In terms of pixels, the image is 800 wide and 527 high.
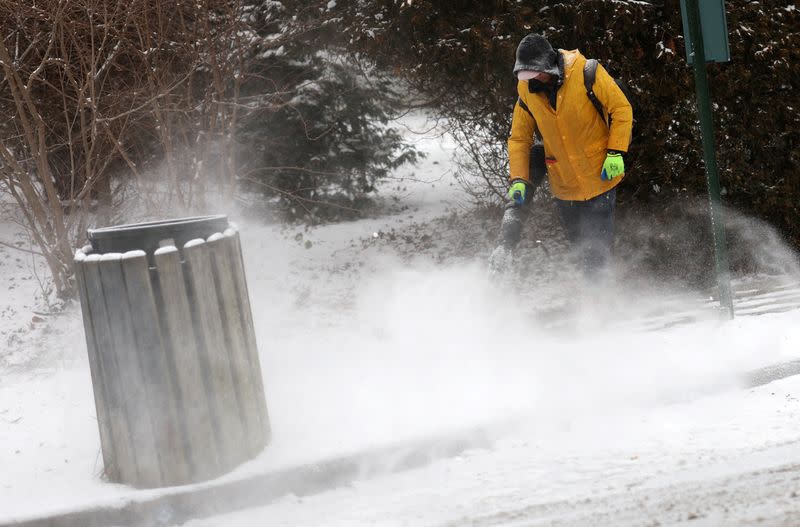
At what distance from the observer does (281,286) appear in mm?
7852

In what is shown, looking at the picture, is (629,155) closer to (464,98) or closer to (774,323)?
(464,98)

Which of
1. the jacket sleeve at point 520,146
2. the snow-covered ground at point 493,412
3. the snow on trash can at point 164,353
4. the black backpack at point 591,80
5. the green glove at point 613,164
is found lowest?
the snow-covered ground at point 493,412

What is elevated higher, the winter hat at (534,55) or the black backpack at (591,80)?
the winter hat at (534,55)

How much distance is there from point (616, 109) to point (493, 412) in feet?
6.36

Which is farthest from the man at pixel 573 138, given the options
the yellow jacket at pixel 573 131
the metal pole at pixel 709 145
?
the metal pole at pixel 709 145

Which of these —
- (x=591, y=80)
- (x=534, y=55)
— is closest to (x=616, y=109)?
(x=591, y=80)

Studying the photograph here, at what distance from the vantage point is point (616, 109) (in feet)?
16.2

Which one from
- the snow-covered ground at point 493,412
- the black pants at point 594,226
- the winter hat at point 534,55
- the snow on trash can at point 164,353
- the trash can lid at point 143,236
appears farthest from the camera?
the black pants at point 594,226

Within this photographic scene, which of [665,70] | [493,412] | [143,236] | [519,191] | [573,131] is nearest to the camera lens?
[143,236]

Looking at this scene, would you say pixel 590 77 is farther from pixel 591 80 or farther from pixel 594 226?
pixel 594 226

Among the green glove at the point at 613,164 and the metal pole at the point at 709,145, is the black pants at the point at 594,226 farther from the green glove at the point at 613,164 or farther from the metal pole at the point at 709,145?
the metal pole at the point at 709,145

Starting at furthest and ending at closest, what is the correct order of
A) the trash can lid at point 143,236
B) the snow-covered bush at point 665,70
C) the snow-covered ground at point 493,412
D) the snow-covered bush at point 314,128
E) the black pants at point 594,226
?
1. the snow-covered bush at point 314,128
2. the snow-covered bush at point 665,70
3. the black pants at point 594,226
4. the trash can lid at point 143,236
5. the snow-covered ground at point 493,412

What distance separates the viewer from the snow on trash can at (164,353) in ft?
11.5

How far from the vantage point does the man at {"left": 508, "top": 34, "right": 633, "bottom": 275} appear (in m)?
4.91
